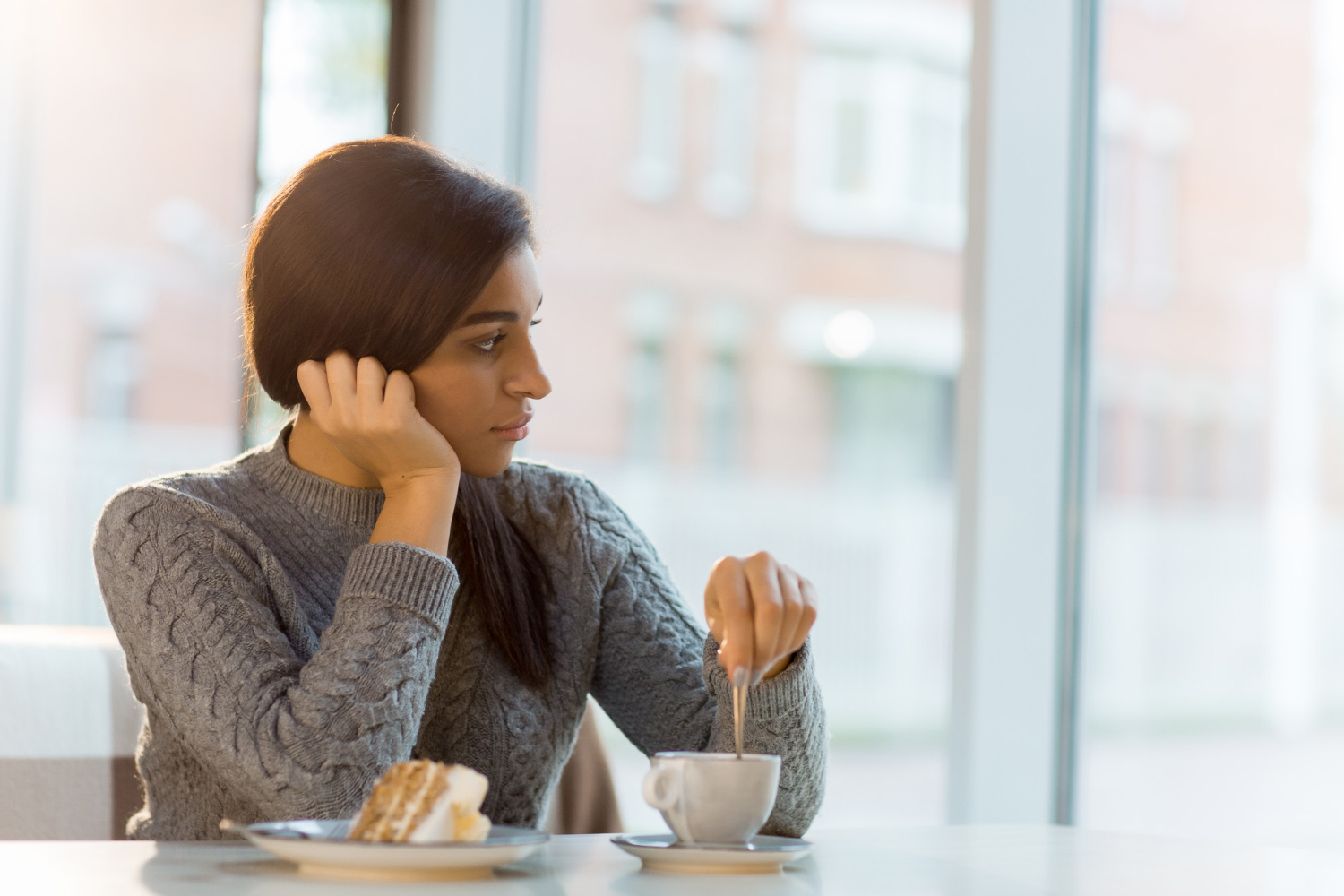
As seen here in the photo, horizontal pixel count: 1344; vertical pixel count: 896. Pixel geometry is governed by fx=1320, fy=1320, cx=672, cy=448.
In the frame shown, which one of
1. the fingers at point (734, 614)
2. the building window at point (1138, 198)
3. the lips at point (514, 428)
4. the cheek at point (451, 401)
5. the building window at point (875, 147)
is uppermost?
the building window at point (875, 147)

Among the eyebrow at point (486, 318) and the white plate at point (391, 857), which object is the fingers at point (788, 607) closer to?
the white plate at point (391, 857)

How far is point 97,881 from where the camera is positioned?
24.7 inches

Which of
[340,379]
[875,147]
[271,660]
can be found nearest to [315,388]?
[340,379]

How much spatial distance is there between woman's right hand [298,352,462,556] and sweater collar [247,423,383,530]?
0.09 metres

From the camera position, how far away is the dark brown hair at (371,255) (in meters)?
1.09

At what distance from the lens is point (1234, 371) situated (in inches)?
71.3

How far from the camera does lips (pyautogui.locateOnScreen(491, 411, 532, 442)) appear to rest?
1.15m

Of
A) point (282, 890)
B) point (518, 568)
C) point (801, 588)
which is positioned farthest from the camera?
point (518, 568)

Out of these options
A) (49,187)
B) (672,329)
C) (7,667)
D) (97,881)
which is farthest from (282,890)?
(672,329)

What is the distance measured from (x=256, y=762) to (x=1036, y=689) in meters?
1.03

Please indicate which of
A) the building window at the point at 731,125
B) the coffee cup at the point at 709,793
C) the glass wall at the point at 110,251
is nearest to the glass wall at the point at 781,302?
the building window at the point at 731,125

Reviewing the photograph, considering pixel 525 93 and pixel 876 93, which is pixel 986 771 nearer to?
pixel 525 93

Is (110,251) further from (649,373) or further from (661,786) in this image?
(649,373)

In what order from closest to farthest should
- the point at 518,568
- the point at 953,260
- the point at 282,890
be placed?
the point at 282,890 → the point at 518,568 → the point at 953,260
